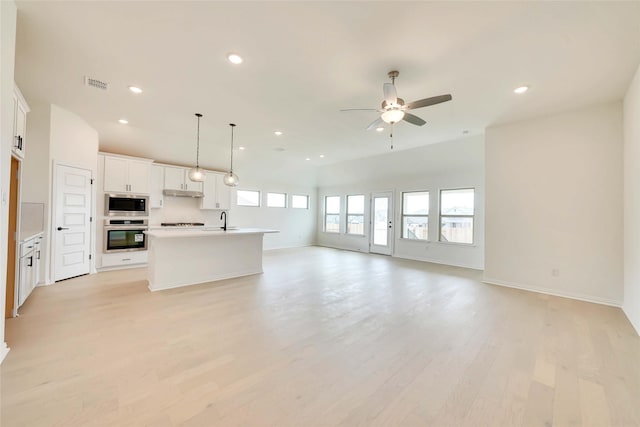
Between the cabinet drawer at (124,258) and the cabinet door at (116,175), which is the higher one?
the cabinet door at (116,175)

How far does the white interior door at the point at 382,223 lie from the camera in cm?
833

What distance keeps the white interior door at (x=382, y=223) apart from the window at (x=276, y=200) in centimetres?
315

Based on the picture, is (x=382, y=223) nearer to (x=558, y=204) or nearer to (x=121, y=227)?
(x=558, y=204)

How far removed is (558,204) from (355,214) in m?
5.88

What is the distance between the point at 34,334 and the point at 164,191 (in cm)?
439

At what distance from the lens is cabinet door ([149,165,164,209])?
6336 mm

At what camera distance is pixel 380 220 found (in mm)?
8711

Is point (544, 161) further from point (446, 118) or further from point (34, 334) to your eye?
point (34, 334)

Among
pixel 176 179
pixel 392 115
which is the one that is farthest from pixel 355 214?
pixel 392 115

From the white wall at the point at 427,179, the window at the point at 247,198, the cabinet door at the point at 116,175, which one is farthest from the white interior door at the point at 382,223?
the cabinet door at the point at 116,175

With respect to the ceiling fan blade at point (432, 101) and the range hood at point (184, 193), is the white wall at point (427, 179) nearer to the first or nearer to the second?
the ceiling fan blade at point (432, 101)

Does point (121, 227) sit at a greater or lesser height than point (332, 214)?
lesser

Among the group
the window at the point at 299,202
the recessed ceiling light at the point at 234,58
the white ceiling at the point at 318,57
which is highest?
the white ceiling at the point at 318,57

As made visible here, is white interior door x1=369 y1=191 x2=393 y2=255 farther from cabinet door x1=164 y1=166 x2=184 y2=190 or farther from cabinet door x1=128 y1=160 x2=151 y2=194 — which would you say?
cabinet door x1=128 y1=160 x2=151 y2=194
